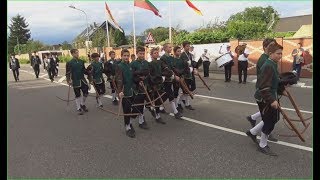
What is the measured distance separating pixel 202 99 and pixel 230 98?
0.88 m

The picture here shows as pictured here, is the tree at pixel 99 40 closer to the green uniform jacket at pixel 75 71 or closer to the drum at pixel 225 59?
the drum at pixel 225 59

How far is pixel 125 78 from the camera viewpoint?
24.8ft

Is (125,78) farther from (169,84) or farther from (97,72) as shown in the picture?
(97,72)

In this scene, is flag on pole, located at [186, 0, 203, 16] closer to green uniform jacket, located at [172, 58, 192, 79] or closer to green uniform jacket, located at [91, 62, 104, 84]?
green uniform jacket, located at [91, 62, 104, 84]

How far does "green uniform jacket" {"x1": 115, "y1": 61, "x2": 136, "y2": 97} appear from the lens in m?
7.52

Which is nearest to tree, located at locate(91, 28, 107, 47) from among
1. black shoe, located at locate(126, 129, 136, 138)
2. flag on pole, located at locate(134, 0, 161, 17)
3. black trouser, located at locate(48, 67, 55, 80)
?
black trouser, located at locate(48, 67, 55, 80)

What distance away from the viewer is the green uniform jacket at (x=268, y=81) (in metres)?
5.71

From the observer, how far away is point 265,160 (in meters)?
5.61

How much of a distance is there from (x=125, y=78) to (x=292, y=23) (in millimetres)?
87719

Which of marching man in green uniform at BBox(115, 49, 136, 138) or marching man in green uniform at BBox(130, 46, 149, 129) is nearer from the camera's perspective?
marching man in green uniform at BBox(115, 49, 136, 138)

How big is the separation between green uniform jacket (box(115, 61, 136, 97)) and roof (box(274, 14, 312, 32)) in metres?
82.0

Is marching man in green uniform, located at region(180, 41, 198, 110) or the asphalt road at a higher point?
marching man in green uniform, located at region(180, 41, 198, 110)
